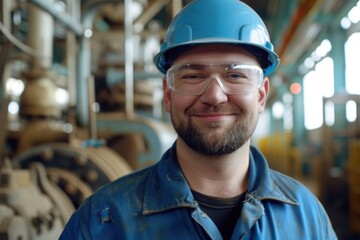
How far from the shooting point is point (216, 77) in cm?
117

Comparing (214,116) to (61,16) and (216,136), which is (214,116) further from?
(61,16)

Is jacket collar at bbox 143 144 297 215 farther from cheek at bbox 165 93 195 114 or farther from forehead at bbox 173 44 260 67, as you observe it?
forehead at bbox 173 44 260 67

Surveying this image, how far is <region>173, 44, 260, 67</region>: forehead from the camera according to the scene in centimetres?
121

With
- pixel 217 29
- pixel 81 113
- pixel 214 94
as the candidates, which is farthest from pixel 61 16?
pixel 214 94

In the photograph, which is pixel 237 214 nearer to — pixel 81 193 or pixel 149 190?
pixel 149 190

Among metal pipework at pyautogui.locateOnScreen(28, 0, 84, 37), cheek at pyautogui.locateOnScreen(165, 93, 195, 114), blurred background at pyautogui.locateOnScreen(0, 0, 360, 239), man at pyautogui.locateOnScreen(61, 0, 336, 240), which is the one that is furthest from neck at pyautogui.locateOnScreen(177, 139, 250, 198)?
metal pipework at pyautogui.locateOnScreen(28, 0, 84, 37)

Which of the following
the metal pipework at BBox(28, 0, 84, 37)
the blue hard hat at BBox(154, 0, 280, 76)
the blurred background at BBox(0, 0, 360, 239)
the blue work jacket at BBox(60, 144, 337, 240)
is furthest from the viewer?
the metal pipework at BBox(28, 0, 84, 37)

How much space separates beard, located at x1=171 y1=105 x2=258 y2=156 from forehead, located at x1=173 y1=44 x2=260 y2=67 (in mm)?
159

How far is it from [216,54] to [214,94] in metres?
0.13

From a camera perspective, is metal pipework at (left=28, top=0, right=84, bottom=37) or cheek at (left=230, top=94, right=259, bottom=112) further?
metal pipework at (left=28, top=0, right=84, bottom=37)

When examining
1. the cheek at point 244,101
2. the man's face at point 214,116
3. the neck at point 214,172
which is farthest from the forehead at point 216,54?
the neck at point 214,172

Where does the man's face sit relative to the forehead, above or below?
below

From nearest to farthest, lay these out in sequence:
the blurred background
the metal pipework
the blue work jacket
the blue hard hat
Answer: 1. the blue work jacket
2. the blue hard hat
3. the blurred background
4. the metal pipework

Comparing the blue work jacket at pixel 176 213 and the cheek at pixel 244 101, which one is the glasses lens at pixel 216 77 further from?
the blue work jacket at pixel 176 213
